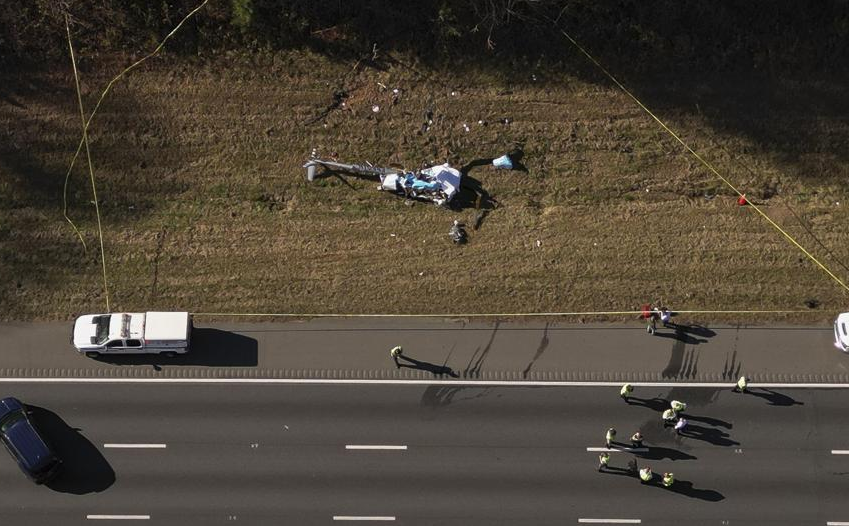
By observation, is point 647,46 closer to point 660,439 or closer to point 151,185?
point 660,439

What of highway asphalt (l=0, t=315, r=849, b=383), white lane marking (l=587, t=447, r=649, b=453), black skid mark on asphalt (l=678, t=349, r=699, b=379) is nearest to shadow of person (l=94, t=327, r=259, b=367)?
highway asphalt (l=0, t=315, r=849, b=383)

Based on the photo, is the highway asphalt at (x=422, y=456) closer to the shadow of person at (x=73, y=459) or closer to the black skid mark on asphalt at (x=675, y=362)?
the shadow of person at (x=73, y=459)

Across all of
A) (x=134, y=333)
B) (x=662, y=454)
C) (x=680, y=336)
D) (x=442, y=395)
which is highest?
(x=134, y=333)

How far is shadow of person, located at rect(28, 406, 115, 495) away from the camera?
88.9 feet

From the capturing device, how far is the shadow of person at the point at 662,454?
91.1ft

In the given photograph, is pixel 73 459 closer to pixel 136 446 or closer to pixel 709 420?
pixel 136 446

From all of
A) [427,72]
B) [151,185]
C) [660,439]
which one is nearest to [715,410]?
[660,439]

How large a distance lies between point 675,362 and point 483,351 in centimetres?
689

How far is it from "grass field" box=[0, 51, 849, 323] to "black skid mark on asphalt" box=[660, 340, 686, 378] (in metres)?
1.46

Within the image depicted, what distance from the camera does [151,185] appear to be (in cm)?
2908

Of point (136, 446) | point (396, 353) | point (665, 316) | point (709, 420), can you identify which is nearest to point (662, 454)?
point (709, 420)

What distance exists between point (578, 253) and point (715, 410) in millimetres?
7331

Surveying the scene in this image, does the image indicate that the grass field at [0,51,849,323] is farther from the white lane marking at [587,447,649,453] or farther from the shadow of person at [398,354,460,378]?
the white lane marking at [587,447,649,453]

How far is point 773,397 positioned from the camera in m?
28.2
